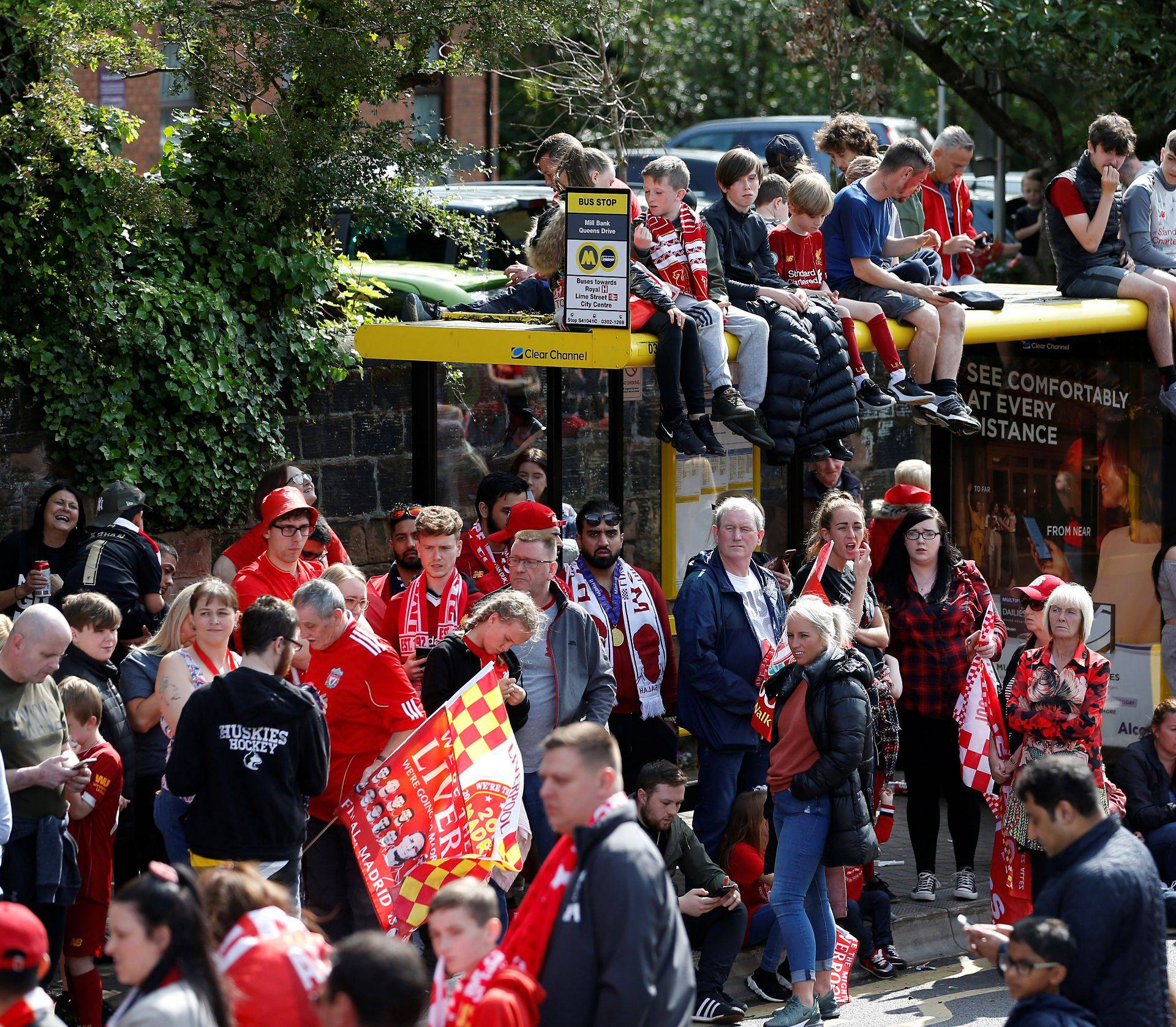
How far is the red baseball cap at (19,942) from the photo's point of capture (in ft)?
13.3

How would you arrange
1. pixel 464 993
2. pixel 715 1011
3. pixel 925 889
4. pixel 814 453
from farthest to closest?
pixel 814 453 → pixel 925 889 → pixel 715 1011 → pixel 464 993

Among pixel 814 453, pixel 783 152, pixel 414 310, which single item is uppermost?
pixel 783 152

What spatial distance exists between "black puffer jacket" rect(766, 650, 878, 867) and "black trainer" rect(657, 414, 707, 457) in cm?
140

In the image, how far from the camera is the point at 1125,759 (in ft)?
27.7

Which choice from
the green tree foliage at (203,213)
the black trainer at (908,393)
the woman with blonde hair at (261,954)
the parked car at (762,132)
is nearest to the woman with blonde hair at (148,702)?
the woman with blonde hair at (261,954)

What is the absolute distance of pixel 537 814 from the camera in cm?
714

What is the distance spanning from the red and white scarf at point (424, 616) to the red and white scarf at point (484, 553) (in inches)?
22.1

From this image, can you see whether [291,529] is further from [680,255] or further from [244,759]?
[680,255]

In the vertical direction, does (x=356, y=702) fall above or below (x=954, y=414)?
below

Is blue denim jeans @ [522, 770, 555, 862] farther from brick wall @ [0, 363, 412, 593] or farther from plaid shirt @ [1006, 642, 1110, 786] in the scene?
brick wall @ [0, 363, 412, 593]

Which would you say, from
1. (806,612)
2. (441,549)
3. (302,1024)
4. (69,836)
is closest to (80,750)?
→ (69,836)

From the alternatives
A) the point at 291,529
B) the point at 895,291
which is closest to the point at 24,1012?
the point at 291,529

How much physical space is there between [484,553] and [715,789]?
1585 mm

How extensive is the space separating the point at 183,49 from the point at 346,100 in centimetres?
103
